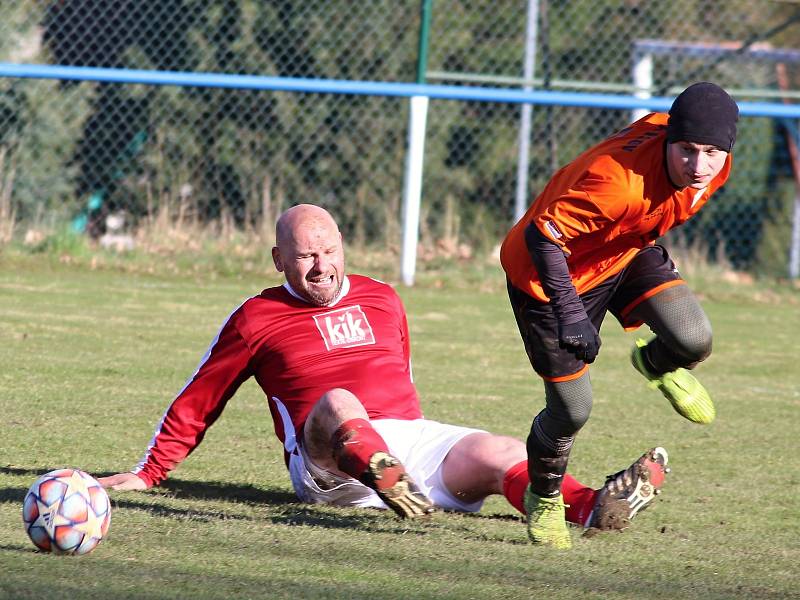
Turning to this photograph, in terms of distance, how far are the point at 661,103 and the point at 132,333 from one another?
516 centimetres

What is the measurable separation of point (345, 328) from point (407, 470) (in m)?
0.62

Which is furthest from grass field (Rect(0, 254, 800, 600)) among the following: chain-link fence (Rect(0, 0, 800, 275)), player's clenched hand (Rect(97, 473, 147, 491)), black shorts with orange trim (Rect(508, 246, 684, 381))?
chain-link fence (Rect(0, 0, 800, 275))

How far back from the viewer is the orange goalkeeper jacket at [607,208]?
444cm

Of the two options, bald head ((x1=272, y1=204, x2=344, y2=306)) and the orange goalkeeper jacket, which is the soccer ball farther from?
the orange goalkeeper jacket

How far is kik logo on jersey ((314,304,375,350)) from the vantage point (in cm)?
518

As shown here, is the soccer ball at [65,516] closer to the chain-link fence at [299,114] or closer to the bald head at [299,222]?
the bald head at [299,222]

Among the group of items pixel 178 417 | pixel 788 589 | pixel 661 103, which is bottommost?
pixel 788 589

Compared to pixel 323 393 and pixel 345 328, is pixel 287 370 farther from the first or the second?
pixel 345 328

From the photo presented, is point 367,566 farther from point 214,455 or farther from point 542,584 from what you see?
point 214,455

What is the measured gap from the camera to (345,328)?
5219mm

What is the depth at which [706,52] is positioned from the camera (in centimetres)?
1688

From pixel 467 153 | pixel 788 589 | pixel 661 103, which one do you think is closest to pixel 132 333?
pixel 661 103

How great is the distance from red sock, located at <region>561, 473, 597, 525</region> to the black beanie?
4.39 feet

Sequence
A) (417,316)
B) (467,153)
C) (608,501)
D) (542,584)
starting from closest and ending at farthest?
1. (542,584)
2. (608,501)
3. (417,316)
4. (467,153)
